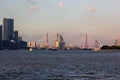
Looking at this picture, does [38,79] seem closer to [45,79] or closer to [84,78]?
[45,79]

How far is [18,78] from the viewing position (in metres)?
68.9

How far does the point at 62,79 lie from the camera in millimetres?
67750

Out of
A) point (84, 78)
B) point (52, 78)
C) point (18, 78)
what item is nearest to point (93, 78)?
point (84, 78)

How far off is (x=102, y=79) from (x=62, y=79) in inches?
244

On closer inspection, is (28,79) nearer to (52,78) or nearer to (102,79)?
(52,78)

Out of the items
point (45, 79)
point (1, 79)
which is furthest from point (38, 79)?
point (1, 79)

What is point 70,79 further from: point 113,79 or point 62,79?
point 113,79

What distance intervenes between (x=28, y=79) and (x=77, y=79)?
7530 millimetres

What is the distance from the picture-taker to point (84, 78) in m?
69.1

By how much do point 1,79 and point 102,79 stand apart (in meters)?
15.5

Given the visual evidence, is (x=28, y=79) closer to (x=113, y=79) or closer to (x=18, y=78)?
(x=18, y=78)

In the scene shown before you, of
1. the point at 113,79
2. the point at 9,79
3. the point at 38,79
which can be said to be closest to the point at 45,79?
the point at 38,79

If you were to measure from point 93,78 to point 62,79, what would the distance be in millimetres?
4939

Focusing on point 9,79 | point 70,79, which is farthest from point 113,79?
point 9,79
